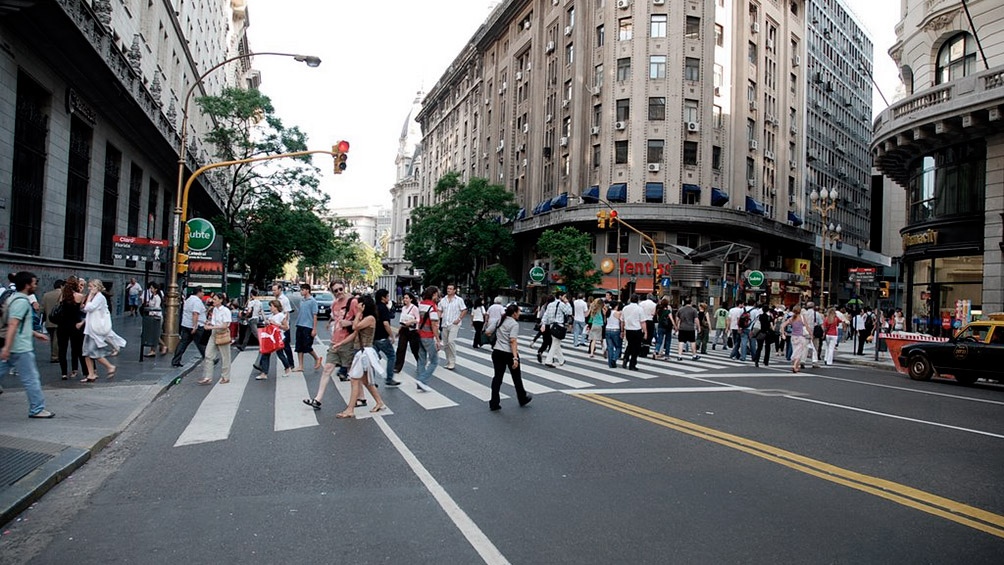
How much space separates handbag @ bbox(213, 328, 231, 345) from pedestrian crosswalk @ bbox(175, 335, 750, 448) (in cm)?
77

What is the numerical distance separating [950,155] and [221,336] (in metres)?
26.8

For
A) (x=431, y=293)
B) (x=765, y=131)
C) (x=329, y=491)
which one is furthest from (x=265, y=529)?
(x=765, y=131)

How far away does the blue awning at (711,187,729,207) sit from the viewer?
4406 cm

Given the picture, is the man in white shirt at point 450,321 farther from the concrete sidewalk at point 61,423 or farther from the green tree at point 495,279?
the green tree at point 495,279

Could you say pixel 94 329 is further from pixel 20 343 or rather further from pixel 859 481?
pixel 859 481

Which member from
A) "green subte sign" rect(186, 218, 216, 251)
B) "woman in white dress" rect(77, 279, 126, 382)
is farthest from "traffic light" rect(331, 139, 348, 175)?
"woman in white dress" rect(77, 279, 126, 382)

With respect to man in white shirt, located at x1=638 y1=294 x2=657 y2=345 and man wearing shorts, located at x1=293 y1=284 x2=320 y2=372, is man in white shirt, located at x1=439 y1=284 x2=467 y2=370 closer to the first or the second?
man wearing shorts, located at x1=293 y1=284 x2=320 y2=372

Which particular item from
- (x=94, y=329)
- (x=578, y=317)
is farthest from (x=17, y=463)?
(x=578, y=317)

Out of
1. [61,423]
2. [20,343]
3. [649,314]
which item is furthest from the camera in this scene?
[649,314]

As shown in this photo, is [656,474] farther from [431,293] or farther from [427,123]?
[427,123]

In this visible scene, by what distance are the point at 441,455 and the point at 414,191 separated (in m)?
97.2

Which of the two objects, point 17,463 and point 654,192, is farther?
point 654,192

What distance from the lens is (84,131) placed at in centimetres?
2269

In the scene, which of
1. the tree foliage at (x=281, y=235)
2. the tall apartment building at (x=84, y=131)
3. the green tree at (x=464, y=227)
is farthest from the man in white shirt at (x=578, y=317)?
the green tree at (x=464, y=227)
